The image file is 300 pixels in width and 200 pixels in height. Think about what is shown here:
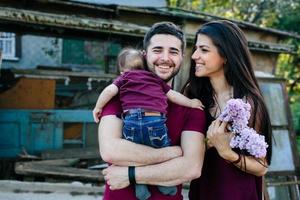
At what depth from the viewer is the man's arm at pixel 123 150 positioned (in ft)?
7.75

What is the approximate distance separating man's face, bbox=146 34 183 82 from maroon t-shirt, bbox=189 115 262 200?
35cm

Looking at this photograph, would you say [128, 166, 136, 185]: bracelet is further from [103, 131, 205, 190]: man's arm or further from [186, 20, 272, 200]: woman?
[186, 20, 272, 200]: woman

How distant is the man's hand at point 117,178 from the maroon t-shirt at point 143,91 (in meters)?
0.32

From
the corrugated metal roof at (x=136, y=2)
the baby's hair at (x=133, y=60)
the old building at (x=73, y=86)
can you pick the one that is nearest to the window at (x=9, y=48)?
the corrugated metal roof at (x=136, y=2)

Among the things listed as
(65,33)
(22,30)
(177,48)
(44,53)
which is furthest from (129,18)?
(44,53)

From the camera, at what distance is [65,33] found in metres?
6.88

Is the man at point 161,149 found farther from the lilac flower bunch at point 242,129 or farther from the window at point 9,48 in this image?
the window at point 9,48

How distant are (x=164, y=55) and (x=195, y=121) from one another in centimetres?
40

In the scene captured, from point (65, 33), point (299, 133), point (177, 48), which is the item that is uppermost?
point (65, 33)

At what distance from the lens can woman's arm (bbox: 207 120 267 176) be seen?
2.31 metres

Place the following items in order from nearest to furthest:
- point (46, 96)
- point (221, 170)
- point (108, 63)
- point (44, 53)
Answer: point (221, 170) < point (46, 96) < point (108, 63) < point (44, 53)

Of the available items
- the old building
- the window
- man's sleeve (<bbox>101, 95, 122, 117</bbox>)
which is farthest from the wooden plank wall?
the window

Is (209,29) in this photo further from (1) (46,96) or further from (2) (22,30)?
(1) (46,96)

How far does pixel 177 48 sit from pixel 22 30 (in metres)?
4.65
